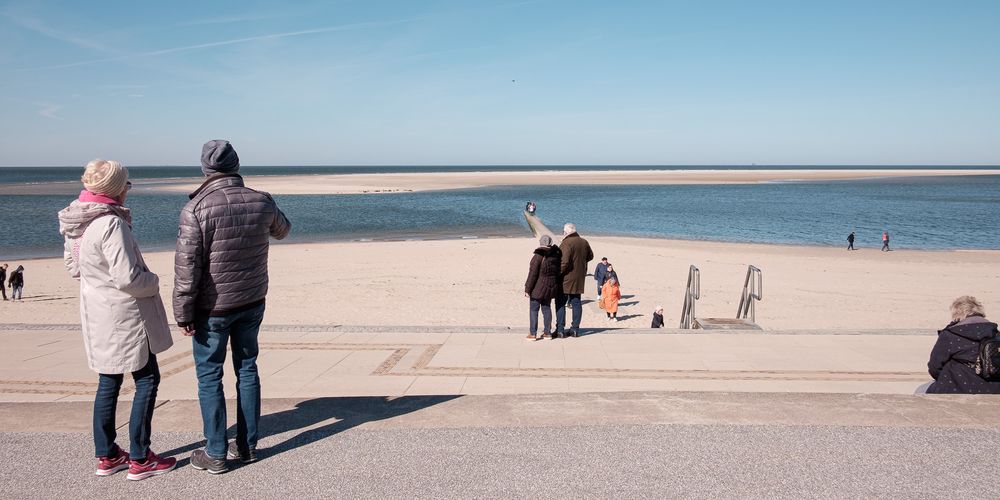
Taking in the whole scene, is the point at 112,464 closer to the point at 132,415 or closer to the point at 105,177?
the point at 132,415

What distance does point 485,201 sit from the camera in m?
65.9

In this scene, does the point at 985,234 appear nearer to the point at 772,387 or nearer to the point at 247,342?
the point at 772,387

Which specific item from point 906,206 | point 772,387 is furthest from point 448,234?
point 906,206

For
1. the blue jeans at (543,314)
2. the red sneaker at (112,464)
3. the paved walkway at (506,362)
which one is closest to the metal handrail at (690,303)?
the paved walkway at (506,362)

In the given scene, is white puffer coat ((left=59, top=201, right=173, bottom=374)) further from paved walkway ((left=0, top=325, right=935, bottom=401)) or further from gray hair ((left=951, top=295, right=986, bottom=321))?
gray hair ((left=951, top=295, right=986, bottom=321))

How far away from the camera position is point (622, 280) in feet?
62.0

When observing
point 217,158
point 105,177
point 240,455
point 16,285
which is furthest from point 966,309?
point 16,285

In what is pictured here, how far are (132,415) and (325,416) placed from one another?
1.33 meters

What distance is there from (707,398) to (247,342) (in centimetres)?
320

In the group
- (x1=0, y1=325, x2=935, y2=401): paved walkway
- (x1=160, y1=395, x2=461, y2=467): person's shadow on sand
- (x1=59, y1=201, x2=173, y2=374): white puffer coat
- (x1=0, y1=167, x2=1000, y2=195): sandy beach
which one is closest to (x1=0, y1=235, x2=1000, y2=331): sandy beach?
(x1=0, y1=325, x2=935, y2=401): paved walkway

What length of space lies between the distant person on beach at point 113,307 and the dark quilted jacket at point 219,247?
0.17m

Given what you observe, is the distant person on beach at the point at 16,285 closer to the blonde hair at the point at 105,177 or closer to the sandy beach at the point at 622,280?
the sandy beach at the point at 622,280

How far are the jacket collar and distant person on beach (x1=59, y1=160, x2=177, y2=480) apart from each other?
37 centimetres

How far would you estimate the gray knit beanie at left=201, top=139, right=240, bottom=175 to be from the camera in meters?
3.72
